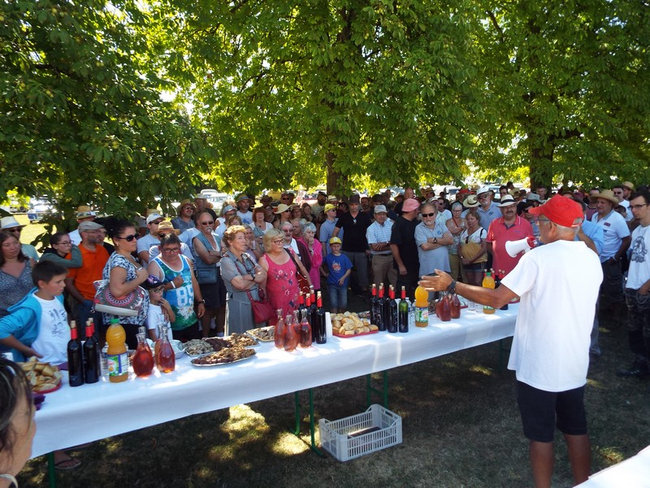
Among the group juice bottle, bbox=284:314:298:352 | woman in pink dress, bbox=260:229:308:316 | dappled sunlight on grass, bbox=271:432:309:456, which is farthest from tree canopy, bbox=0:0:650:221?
dappled sunlight on grass, bbox=271:432:309:456

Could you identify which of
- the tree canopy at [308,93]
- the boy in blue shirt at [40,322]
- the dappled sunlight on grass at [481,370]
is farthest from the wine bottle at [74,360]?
the dappled sunlight on grass at [481,370]

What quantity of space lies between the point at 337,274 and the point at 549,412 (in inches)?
178

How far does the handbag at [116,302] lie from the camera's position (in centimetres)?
366

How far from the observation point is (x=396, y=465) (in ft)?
11.7

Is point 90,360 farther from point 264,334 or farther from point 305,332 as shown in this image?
point 305,332

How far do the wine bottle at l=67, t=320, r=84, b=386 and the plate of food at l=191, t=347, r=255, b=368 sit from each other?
0.69 metres

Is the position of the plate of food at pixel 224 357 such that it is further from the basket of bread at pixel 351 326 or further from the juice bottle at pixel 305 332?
the basket of bread at pixel 351 326

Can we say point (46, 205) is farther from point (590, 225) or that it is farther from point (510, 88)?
point (510, 88)

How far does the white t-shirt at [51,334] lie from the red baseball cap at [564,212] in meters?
3.27

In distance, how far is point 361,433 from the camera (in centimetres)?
382

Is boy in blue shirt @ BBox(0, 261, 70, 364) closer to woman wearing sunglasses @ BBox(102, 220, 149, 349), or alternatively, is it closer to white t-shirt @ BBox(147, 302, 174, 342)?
woman wearing sunglasses @ BBox(102, 220, 149, 349)

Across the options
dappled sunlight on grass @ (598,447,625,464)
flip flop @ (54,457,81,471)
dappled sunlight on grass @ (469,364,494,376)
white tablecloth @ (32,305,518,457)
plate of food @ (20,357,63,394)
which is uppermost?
plate of food @ (20,357,63,394)

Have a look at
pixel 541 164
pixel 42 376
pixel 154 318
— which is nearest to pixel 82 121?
pixel 154 318

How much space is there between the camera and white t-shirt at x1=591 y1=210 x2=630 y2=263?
6559mm
